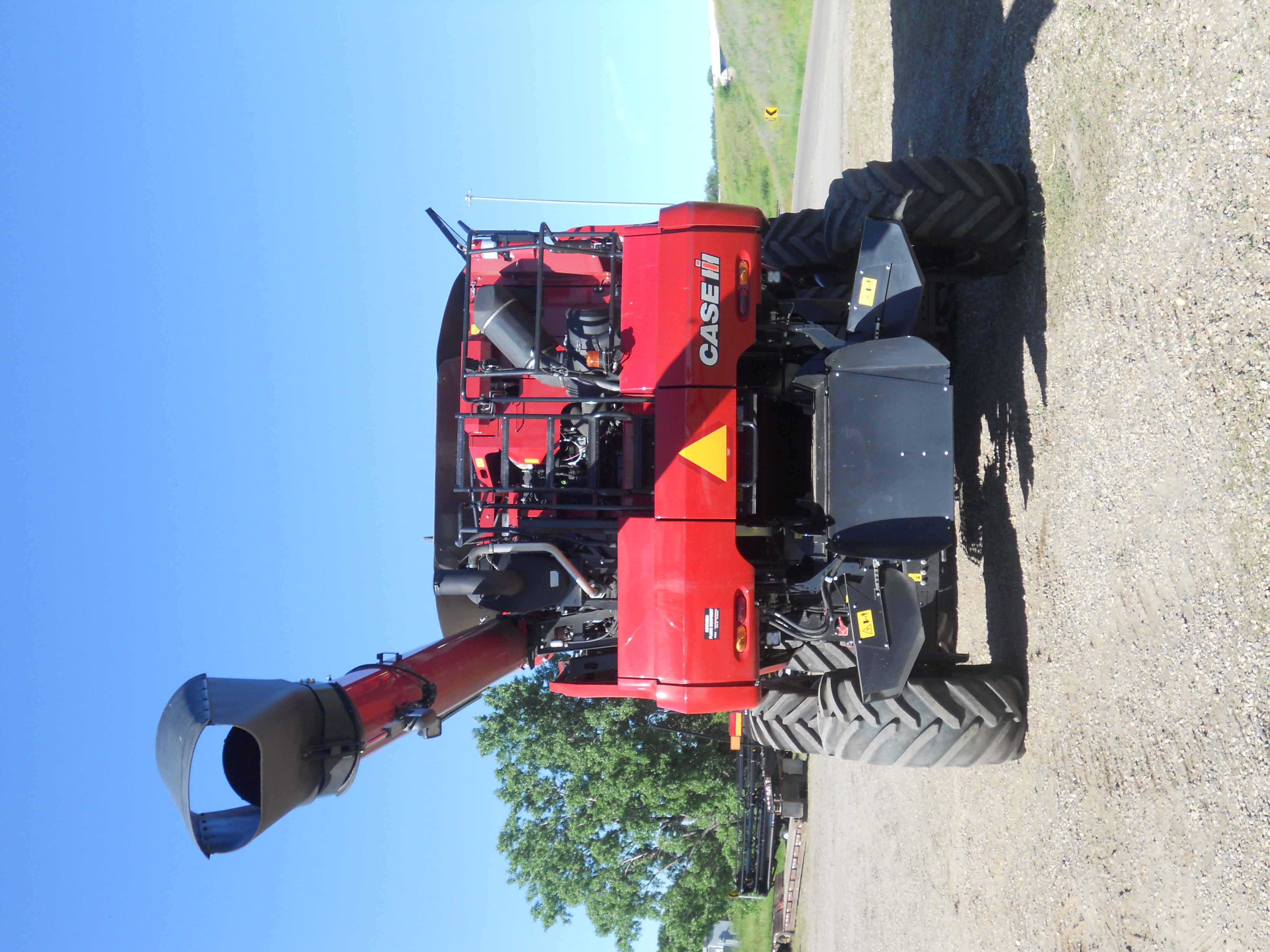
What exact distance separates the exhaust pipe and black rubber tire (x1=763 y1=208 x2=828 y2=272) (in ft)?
13.4

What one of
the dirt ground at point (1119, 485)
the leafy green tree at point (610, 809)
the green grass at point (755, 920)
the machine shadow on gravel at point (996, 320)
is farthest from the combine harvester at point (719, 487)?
the green grass at point (755, 920)

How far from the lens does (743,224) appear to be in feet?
19.8

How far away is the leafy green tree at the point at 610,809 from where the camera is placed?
56.3 ft

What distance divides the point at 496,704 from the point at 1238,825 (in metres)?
15.2

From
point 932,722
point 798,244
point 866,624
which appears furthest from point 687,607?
point 798,244

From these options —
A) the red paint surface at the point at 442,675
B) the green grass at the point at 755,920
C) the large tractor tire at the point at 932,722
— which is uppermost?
the red paint surface at the point at 442,675

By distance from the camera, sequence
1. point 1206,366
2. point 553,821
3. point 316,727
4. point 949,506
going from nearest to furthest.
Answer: point 1206,366
point 316,727
point 949,506
point 553,821

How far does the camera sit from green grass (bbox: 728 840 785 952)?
18203 millimetres

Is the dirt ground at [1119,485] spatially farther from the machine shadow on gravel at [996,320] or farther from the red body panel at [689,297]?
the red body panel at [689,297]

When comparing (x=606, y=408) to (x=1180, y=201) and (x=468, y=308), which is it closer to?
(x=468, y=308)

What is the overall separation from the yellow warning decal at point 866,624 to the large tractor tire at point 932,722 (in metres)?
0.51

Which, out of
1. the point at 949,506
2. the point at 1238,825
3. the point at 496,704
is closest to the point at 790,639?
the point at 949,506

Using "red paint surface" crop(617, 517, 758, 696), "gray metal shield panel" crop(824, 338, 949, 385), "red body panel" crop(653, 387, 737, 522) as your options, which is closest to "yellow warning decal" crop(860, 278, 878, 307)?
"gray metal shield panel" crop(824, 338, 949, 385)

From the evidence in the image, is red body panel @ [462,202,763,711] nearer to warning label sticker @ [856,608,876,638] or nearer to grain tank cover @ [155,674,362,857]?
grain tank cover @ [155,674,362,857]
